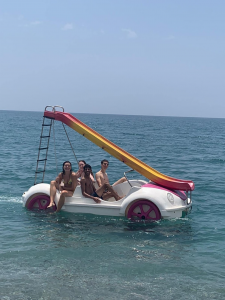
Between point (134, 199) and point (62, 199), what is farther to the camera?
point (62, 199)

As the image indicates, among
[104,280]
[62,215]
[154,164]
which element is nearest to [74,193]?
[62,215]

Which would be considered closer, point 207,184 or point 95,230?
point 95,230

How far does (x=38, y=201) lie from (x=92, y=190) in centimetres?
150

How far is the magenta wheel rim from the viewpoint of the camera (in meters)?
11.3

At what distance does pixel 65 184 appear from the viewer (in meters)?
11.2

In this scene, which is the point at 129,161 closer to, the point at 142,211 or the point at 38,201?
the point at 142,211

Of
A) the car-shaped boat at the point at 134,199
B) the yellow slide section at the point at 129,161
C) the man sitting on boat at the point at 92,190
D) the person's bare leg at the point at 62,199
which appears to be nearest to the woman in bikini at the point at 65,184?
the person's bare leg at the point at 62,199

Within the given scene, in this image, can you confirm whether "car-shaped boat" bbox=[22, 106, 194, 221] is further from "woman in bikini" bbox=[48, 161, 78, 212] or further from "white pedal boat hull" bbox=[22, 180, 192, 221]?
"woman in bikini" bbox=[48, 161, 78, 212]

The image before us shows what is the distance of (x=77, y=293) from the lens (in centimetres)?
672

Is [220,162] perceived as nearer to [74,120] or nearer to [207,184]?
[207,184]

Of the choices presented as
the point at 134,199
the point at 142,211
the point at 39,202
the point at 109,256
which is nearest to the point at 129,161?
the point at 134,199

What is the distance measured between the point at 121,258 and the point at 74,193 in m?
3.31

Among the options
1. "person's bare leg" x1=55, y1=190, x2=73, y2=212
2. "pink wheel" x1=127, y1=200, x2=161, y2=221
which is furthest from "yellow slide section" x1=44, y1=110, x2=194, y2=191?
"person's bare leg" x1=55, y1=190, x2=73, y2=212

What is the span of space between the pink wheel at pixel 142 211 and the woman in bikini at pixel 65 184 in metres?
1.71
